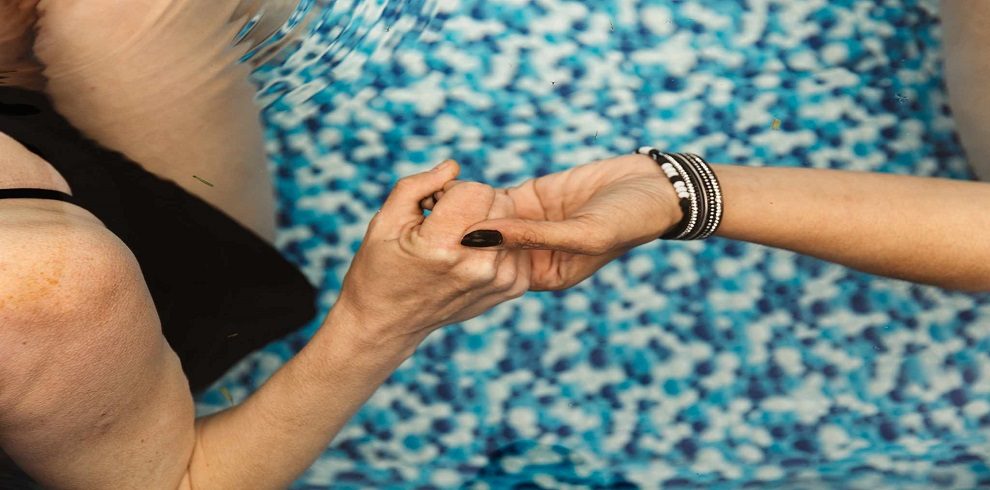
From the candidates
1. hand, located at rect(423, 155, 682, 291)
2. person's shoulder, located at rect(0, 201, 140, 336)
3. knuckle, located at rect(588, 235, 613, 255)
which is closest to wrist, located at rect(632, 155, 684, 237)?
hand, located at rect(423, 155, 682, 291)

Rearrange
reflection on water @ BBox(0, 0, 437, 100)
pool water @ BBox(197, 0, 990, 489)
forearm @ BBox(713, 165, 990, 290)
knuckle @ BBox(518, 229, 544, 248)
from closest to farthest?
knuckle @ BBox(518, 229, 544, 248) → forearm @ BBox(713, 165, 990, 290) → reflection on water @ BBox(0, 0, 437, 100) → pool water @ BBox(197, 0, 990, 489)

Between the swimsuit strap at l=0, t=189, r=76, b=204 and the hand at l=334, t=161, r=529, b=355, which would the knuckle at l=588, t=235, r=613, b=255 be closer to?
the hand at l=334, t=161, r=529, b=355

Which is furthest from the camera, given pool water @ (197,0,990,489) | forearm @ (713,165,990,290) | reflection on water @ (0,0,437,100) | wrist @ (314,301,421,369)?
pool water @ (197,0,990,489)

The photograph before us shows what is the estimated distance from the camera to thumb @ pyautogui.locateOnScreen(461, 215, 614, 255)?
0.62 m

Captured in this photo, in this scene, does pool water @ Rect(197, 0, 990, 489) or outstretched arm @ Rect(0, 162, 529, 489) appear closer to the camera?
outstretched arm @ Rect(0, 162, 529, 489)

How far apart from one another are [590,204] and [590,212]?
4cm

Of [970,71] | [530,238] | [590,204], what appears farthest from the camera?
[970,71]

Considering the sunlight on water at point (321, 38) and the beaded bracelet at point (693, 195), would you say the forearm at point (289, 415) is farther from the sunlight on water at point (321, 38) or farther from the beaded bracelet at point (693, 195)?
the sunlight on water at point (321, 38)

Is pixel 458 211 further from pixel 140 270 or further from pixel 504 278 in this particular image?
pixel 140 270

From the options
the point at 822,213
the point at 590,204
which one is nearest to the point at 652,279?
the point at 822,213

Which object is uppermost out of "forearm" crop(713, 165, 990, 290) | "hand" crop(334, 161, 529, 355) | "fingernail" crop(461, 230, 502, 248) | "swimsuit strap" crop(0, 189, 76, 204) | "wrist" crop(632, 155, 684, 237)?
"forearm" crop(713, 165, 990, 290)

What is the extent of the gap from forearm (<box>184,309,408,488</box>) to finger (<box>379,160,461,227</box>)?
14 cm

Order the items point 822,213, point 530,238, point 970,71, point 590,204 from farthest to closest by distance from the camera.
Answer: point 970,71, point 822,213, point 590,204, point 530,238

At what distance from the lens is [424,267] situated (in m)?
0.66
